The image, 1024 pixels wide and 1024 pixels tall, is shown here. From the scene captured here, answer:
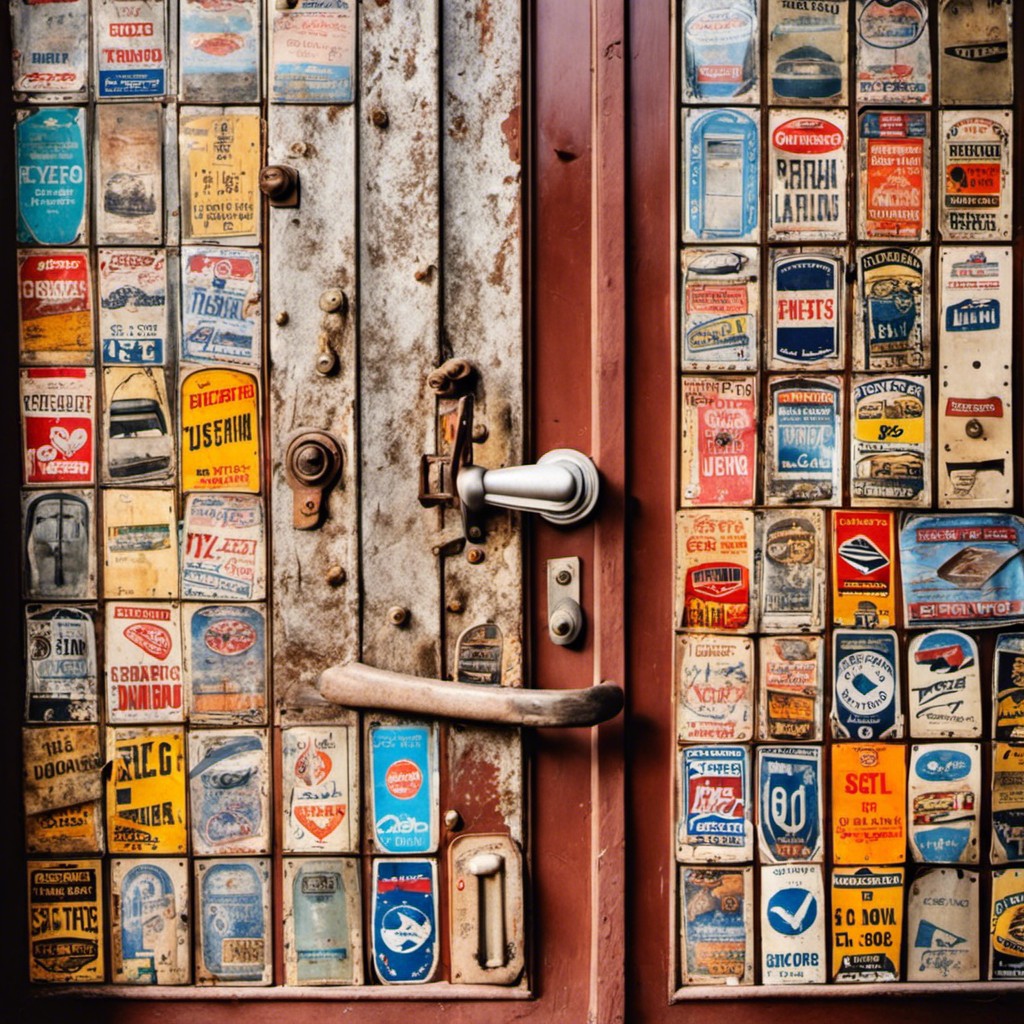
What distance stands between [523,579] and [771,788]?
18.9 inches

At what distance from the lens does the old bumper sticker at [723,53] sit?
123 centimetres

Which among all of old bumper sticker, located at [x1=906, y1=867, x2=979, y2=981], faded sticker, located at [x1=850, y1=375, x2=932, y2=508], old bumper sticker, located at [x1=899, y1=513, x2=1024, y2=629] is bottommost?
old bumper sticker, located at [x1=906, y1=867, x2=979, y2=981]

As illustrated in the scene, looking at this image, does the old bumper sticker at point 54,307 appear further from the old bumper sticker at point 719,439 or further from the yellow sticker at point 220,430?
the old bumper sticker at point 719,439

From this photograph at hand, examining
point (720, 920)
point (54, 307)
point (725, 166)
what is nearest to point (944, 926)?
point (720, 920)

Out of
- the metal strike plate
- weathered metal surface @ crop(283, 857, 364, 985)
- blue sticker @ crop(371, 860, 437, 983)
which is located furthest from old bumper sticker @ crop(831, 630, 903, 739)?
weathered metal surface @ crop(283, 857, 364, 985)

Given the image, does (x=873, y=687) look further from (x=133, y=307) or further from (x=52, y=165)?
(x=52, y=165)

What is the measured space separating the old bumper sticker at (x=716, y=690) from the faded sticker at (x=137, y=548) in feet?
2.53

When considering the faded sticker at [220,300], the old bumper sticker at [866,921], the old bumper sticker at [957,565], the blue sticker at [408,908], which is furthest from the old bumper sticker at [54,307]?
the old bumper sticker at [866,921]

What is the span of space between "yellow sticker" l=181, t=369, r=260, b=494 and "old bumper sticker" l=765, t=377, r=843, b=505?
0.76 metres

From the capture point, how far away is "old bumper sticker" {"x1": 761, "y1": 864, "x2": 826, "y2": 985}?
124 cm

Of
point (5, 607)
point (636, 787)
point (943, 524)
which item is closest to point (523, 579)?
point (636, 787)

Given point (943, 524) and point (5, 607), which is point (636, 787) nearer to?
point (943, 524)

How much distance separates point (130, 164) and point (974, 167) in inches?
48.9

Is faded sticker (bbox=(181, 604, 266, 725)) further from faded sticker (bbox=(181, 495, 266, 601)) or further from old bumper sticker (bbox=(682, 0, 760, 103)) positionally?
old bumper sticker (bbox=(682, 0, 760, 103))
